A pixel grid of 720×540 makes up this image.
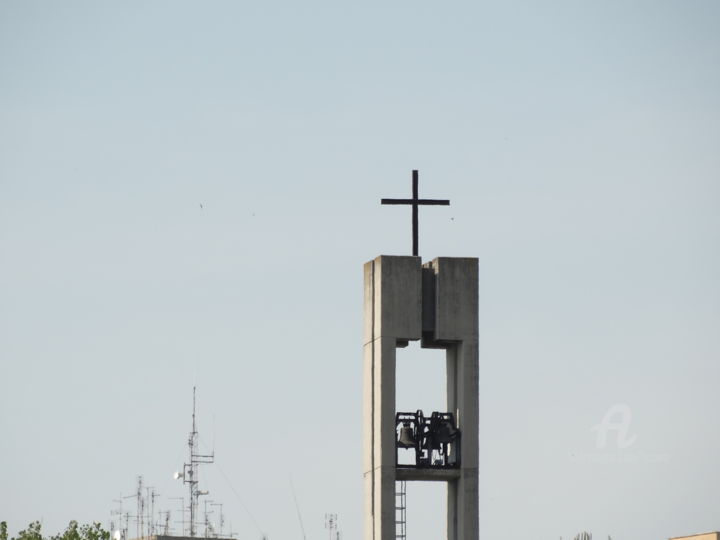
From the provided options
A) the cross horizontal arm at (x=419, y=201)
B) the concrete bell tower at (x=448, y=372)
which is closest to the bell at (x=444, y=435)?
the concrete bell tower at (x=448, y=372)

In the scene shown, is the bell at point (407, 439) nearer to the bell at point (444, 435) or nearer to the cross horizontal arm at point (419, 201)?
the bell at point (444, 435)

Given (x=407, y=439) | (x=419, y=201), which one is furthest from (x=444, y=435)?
(x=419, y=201)

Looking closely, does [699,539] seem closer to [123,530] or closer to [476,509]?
[123,530]

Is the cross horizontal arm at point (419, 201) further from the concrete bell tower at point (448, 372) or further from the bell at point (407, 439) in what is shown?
the bell at point (407, 439)

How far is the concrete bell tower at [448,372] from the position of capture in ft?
179

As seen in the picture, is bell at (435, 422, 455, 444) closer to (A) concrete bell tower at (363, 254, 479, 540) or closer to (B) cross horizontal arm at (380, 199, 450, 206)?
(A) concrete bell tower at (363, 254, 479, 540)

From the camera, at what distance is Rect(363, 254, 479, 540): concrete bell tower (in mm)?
54500

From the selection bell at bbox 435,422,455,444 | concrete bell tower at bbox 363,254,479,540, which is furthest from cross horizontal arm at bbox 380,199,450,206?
bell at bbox 435,422,455,444

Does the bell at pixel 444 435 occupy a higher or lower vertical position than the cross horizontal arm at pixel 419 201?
lower

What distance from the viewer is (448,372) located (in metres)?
55.9

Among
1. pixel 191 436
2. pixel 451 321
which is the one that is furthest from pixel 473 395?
pixel 191 436

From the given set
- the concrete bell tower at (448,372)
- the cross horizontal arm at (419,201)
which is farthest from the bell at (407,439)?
the cross horizontal arm at (419,201)

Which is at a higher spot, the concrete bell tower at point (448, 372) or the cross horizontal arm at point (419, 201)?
the cross horizontal arm at point (419, 201)

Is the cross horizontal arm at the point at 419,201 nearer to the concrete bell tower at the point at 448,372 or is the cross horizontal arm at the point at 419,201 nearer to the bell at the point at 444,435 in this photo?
the concrete bell tower at the point at 448,372
